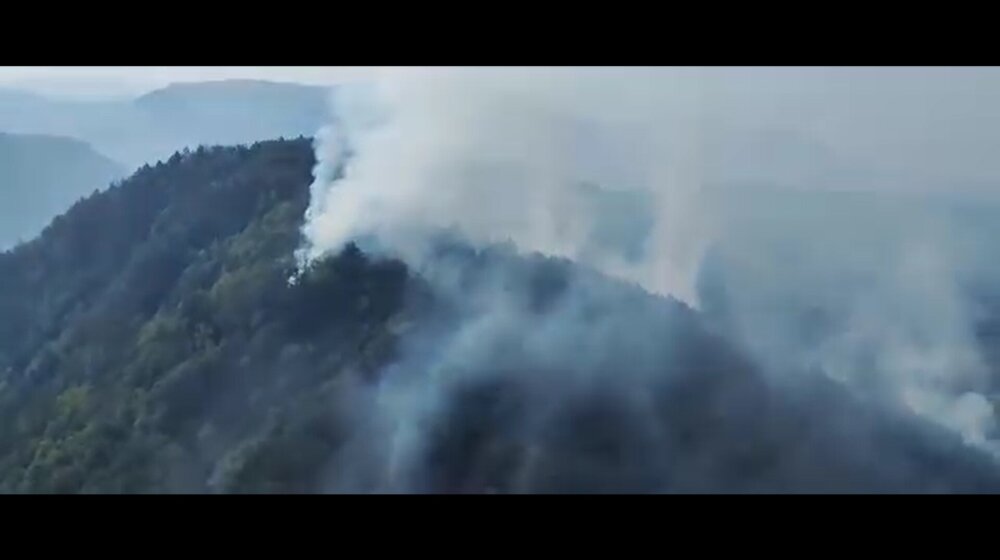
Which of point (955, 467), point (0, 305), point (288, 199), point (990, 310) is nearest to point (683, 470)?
point (955, 467)

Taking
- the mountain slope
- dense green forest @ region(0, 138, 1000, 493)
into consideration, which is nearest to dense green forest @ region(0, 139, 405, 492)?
dense green forest @ region(0, 138, 1000, 493)

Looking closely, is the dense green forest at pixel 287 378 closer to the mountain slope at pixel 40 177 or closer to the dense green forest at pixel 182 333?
the dense green forest at pixel 182 333

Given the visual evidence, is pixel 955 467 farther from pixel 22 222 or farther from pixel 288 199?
pixel 22 222

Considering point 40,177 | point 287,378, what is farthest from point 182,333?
point 40,177

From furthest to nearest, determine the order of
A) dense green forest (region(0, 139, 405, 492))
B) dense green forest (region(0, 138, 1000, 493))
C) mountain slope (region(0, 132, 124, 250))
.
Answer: mountain slope (region(0, 132, 124, 250)) → dense green forest (region(0, 139, 405, 492)) → dense green forest (region(0, 138, 1000, 493))

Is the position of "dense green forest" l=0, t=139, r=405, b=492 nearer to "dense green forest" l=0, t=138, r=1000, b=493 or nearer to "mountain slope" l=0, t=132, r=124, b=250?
"dense green forest" l=0, t=138, r=1000, b=493

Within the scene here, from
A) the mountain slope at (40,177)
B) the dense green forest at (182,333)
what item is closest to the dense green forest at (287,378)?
the dense green forest at (182,333)

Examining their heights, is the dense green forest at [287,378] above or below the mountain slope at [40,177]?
below
